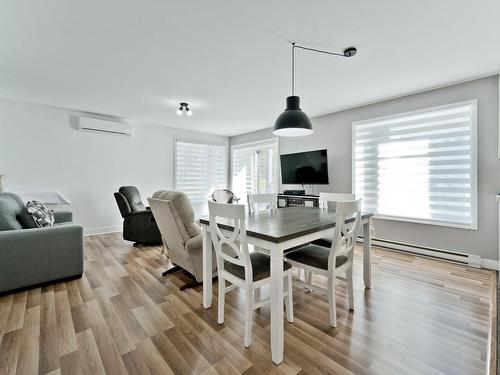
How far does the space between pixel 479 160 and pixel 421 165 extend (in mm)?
605

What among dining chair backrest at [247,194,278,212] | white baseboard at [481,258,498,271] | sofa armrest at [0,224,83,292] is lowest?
white baseboard at [481,258,498,271]

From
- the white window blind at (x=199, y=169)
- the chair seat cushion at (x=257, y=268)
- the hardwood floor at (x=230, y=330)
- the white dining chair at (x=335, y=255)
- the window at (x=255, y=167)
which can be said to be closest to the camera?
the hardwood floor at (x=230, y=330)

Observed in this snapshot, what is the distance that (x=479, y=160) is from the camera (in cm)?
296

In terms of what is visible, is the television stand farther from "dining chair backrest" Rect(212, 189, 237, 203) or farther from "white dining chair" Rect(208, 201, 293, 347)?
Result: "white dining chair" Rect(208, 201, 293, 347)

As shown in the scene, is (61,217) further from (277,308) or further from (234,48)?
(277,308)

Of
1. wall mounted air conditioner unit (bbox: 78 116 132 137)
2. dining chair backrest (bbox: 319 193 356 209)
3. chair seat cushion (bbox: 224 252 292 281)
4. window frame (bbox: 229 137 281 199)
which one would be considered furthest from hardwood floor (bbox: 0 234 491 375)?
window frame (bbox: 229 137 281 199)

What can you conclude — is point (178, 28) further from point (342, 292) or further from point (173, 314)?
point (342, 292)

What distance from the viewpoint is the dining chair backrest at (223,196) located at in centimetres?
535

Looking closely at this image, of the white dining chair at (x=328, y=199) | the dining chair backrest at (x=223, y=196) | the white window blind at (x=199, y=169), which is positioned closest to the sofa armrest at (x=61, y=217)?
the white window blind at (x=199, y=169)

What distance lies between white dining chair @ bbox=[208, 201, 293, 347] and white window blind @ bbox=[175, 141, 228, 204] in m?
4.37

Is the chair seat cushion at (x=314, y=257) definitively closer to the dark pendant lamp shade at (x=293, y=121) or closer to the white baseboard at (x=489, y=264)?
the dark pendant lamp shade at (x=293, y=121)

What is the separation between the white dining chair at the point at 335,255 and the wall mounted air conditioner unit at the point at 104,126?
449cm

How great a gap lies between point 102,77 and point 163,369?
325 centimetres

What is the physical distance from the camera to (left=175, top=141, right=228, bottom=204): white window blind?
5.93 metres
